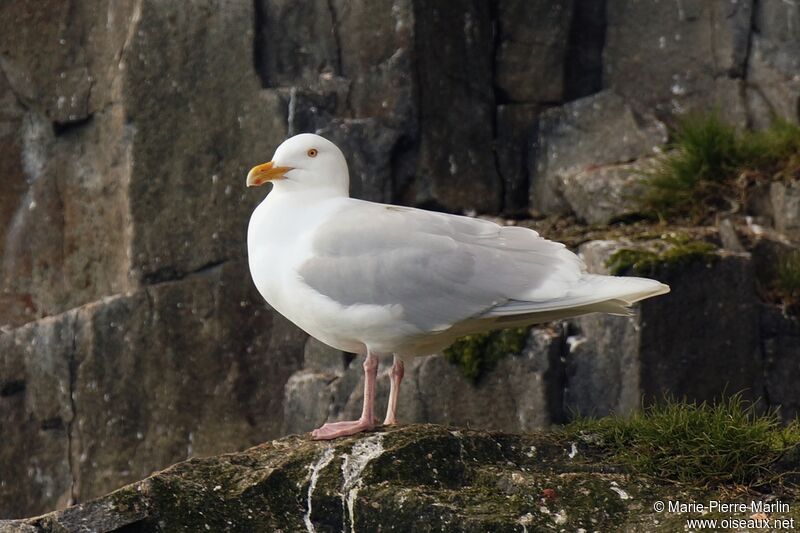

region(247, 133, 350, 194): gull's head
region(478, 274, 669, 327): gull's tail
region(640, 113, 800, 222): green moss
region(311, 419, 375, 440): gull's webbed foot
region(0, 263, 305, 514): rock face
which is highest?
region(247, 133, 350, 194): gull's head

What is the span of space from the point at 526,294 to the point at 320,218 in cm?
89

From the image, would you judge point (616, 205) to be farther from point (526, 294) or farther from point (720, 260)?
point (526, 294)

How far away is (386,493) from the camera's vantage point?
4.79m

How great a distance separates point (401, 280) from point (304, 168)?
28.8 inches

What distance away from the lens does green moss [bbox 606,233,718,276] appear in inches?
291

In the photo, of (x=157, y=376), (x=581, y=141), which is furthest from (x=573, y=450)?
(x=581, y=141)

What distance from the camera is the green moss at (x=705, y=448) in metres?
5.06

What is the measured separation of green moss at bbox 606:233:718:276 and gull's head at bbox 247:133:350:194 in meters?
2.07

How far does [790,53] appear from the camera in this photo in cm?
911

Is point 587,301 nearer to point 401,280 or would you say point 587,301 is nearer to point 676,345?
point 401,280

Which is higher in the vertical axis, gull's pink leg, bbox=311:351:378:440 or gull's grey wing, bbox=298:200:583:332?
gull's grey wing, bbox=298:200:583:332

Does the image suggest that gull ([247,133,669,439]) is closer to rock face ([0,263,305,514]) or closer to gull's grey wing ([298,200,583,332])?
gull's grey wing ([298,200,583,332])

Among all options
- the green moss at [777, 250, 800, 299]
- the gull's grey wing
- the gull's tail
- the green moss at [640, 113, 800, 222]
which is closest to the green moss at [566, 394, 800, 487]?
the gull's tail

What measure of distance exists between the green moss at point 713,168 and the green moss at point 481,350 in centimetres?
140
